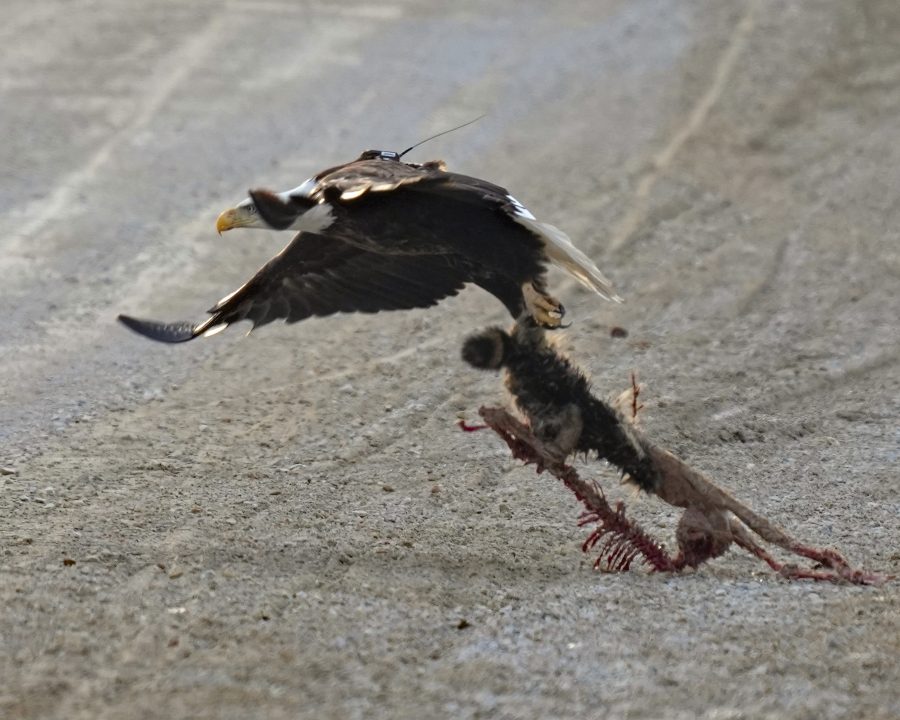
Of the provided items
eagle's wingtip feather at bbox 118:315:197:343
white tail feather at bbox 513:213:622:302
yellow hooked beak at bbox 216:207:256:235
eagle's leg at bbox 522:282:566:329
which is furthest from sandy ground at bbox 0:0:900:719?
yellow hooked beak at bbox 216:207:256:235

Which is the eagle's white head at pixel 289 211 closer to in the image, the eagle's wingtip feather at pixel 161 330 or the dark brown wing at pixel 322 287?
the dark brown wing at pixel 322 287

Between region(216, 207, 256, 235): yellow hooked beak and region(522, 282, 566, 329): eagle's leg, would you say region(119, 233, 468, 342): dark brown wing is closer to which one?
region(522, 282, 566, 329): eagle's leg

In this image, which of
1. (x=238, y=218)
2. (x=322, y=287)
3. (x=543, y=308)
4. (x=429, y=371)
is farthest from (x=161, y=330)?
(x=429, y=371)

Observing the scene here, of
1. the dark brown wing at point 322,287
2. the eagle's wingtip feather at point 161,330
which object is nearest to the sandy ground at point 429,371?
the eagle's wingtip feather at point 161,330

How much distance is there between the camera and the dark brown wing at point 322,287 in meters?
4.79

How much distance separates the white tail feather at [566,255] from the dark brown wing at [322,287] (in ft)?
1.64

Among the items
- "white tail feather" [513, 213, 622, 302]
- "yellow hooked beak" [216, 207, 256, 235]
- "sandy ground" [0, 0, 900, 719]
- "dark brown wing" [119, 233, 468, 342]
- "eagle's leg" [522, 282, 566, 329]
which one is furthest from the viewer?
"dark brown wing" [119, 233, 468, 342]

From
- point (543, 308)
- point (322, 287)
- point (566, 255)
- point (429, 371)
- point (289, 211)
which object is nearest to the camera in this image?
point (289, 211)

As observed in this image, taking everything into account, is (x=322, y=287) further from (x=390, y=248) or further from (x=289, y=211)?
(x=289, y=211)

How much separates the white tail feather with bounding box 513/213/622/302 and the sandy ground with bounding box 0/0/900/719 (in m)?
1.10

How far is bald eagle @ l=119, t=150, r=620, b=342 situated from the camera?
13.5 ft

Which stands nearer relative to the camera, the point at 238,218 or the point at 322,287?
the point at 238,218

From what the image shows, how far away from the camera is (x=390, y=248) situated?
4.34m

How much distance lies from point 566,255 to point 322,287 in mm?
1063
